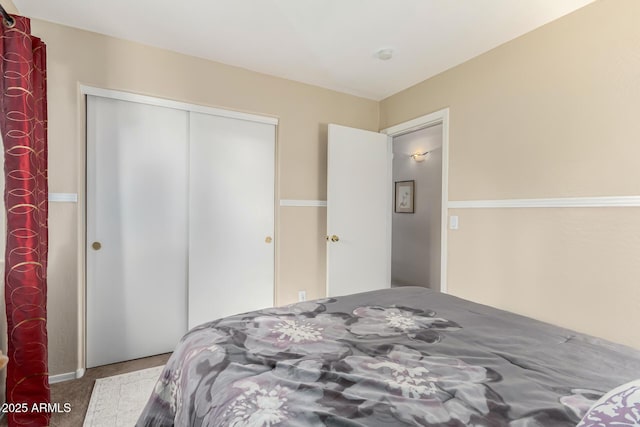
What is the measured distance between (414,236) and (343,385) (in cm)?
374

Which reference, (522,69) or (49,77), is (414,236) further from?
(49,77)

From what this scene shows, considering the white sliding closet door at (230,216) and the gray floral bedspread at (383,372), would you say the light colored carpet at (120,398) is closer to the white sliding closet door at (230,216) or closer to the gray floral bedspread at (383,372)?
the white sliding closet door at (230,216)

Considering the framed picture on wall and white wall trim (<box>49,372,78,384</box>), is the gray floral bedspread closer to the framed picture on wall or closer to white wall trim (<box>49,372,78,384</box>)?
white wall trim (<box>49,372,78,384</box>)

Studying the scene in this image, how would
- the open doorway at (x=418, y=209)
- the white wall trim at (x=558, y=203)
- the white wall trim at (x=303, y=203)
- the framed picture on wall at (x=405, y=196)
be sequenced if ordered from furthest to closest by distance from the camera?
the framed picture on wall at (x=405, y=196), the open doorway at (x=418, y=209), the white wall trim at (x=303, y=203), the white wall trim at (x=558, y=203)

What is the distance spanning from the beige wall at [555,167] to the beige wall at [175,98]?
1.26 meters

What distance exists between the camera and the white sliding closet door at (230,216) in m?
2.53

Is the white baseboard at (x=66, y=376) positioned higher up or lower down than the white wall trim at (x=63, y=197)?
lower down

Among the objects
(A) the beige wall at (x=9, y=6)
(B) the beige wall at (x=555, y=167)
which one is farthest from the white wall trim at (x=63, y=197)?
(B) the beige wall at (x=555, y=167)

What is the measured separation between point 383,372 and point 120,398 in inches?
72.9

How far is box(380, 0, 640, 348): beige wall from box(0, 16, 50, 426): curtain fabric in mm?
2802

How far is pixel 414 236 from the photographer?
429 centimetres

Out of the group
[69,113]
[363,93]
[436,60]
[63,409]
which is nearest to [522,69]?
[436,60]

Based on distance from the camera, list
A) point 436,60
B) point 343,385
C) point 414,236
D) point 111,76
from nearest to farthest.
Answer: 1. point 343,385
2. point 111,76
3. point 436,60
4. point 414,236

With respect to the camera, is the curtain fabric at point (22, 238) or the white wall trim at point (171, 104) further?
the white wall trim at point (171, 104)
